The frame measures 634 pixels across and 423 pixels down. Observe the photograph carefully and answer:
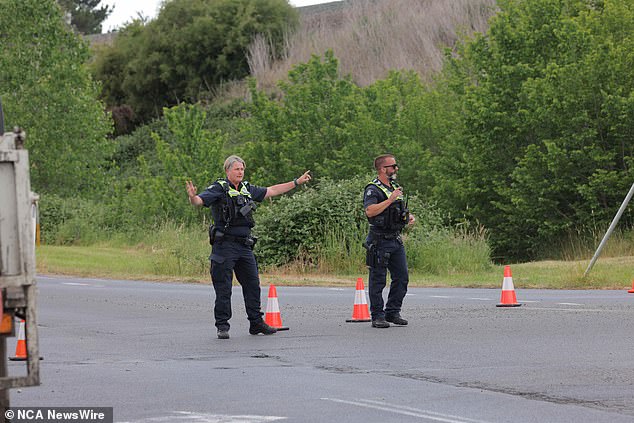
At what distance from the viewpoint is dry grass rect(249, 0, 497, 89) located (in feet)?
210

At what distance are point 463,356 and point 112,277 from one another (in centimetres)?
1791

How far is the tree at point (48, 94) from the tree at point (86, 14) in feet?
181

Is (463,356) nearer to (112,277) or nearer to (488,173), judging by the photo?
(112,277)

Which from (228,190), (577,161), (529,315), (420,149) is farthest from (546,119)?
(228,190)

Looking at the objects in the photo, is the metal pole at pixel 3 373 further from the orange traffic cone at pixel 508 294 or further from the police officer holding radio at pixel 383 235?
the orange traffic cone at pixel 508 294

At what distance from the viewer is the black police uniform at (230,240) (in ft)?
45.4

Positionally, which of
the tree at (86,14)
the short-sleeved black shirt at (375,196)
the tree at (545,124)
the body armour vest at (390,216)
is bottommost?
the body armour vest at (390,216)

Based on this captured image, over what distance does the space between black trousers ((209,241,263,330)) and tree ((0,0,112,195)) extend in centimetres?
3818

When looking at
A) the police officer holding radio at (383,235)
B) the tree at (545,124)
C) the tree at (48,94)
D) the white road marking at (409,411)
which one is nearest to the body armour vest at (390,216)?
the police officer holding radio at (383,235)

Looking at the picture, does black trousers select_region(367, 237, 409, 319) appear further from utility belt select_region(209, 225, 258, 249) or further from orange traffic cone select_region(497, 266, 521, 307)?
orange traffic cone select_region(497, 266, 521, 307)

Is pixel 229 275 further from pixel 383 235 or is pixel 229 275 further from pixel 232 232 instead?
pixel 383 235

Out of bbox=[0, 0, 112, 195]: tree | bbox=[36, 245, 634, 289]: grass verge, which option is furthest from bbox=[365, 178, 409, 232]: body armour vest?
bbox=[0, 0, 112, 195]: tree

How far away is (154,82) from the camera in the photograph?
76875 millimetres

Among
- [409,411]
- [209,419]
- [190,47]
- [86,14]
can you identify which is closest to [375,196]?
[409,411]
